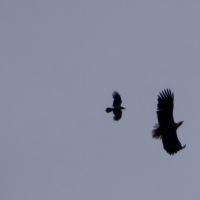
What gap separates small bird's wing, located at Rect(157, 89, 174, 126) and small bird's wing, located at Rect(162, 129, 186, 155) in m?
0.62

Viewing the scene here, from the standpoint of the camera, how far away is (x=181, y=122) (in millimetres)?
24875

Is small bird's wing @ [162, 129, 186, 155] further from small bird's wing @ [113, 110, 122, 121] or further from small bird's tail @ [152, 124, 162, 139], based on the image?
small bird's wing @ [113, 110, 122, 121]

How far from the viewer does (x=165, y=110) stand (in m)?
24.5

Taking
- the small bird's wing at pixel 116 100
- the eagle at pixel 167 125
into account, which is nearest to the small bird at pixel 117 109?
the small bird's wing at pixel 116 100

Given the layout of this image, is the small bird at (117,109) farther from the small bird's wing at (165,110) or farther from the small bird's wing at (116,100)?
the small bird's wing at (165,110)

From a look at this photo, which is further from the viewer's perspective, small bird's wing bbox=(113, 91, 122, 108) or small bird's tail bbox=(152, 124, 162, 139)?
small bird's wing bbox=(113, 91, 122, 108)

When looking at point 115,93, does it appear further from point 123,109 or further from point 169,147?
point 169,147

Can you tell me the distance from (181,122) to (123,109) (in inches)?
160

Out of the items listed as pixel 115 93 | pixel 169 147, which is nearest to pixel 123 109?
pixel 115 93

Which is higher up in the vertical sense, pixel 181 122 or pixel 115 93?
pixel 115 93

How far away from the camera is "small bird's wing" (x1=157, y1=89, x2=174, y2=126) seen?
24422 mm

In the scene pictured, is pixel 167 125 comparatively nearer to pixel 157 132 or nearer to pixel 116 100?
pixel 157 132

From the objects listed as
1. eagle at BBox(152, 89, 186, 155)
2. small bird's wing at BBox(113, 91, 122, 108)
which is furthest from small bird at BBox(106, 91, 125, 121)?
eagle at BBox(152, 89, 186, 155)

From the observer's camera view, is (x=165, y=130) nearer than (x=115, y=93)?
Yes
